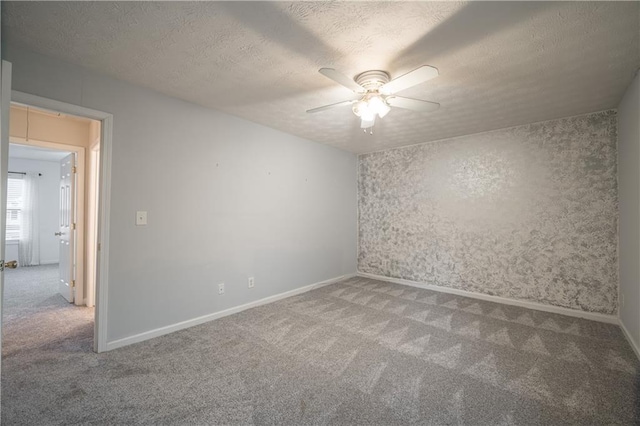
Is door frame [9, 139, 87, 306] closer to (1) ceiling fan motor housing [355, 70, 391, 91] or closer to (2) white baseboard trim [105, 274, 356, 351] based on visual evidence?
(2) white baseboard trim [105, 274, 356, 351]

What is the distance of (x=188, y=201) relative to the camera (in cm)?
287

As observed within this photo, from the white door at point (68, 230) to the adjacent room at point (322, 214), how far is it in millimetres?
86

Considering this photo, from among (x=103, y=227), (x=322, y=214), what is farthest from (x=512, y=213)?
(x=103, y=227)

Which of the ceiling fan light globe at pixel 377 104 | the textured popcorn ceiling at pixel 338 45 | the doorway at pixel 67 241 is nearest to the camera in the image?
the textured popcorn ceiling at pixel 338 45

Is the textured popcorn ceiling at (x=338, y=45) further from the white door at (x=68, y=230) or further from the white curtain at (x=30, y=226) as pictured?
the white curtain at (x=30, y=226)

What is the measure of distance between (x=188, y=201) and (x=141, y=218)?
45 centimetres

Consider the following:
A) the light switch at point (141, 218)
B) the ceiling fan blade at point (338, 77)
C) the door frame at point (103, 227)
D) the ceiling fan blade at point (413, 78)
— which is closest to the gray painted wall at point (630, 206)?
the ceiling fan blade at point (413, 78)

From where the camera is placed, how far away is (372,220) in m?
5.01

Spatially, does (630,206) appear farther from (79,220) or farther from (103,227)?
(79,220)

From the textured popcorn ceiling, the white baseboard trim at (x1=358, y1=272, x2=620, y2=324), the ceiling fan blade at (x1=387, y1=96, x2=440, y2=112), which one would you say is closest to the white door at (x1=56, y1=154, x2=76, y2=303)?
the textured popcorn ceiling

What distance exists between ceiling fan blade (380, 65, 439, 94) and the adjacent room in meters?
0.01

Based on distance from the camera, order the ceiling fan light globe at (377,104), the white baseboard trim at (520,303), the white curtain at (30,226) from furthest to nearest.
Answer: the white curtain at (30,226)
the white baseboard trim at (520,303)
the ceiling fan light globe at (377,104)

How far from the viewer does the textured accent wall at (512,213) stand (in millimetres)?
3113

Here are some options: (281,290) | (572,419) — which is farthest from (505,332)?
(281,290)
